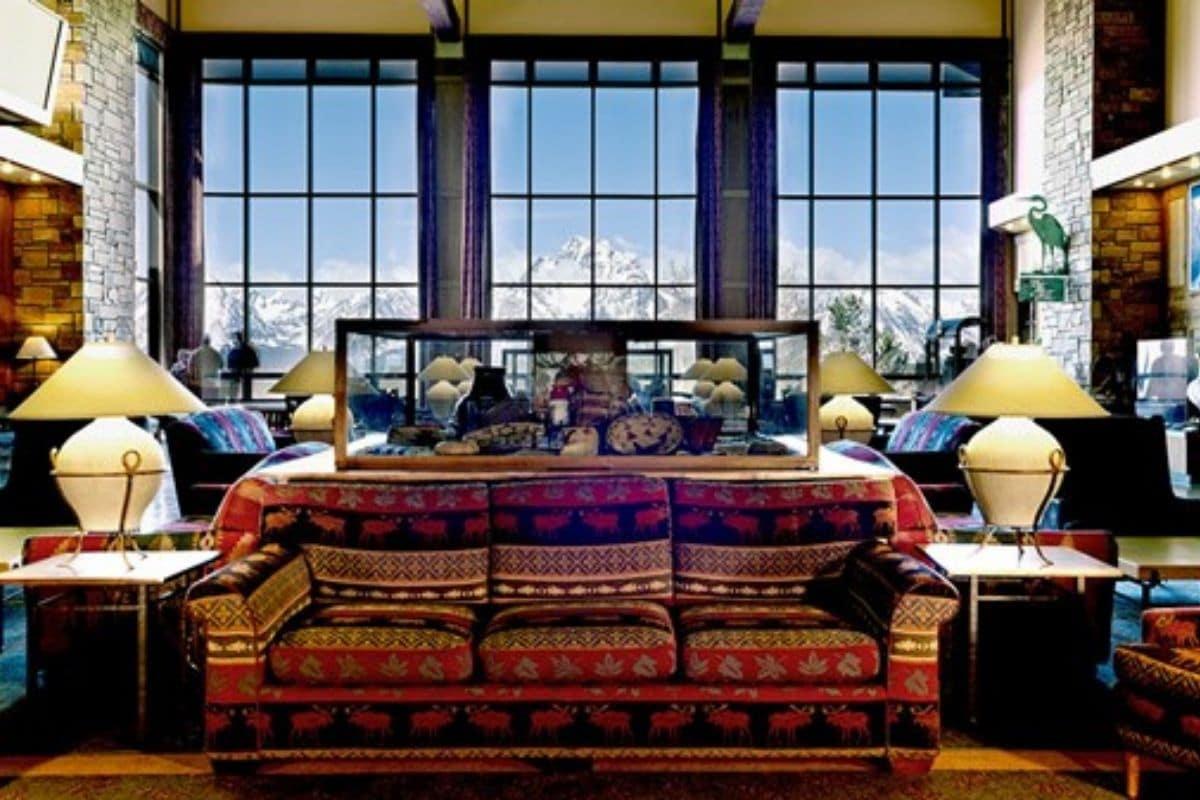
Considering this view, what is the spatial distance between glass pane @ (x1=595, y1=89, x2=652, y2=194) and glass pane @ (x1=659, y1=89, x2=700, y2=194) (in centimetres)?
13

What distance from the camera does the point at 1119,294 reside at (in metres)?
10.0

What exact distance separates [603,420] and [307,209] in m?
9.71

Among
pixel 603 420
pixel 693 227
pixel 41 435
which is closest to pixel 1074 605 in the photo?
pixel 603 420

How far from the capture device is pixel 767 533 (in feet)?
12.6

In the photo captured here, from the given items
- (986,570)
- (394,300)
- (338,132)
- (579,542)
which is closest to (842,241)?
(394,300)

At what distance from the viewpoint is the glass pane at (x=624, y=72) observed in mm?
13031

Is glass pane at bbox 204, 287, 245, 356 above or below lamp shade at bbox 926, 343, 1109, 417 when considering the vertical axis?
above

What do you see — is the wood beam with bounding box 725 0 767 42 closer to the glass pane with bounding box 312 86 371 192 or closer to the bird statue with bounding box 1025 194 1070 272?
the bird statue with bounding box 1025 194 1070 272

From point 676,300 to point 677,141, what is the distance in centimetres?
180

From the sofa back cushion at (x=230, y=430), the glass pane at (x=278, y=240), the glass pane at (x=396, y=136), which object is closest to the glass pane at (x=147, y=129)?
the glass pane at (x=278, y=240)

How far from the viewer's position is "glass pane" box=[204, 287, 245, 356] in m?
12.9

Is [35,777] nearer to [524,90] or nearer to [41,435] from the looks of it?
[41,435]

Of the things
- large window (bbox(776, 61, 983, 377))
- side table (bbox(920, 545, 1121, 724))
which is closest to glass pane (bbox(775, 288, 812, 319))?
large window (bbox(776, 61, 983, 377))

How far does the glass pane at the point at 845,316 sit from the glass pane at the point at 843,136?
1.20 metres
